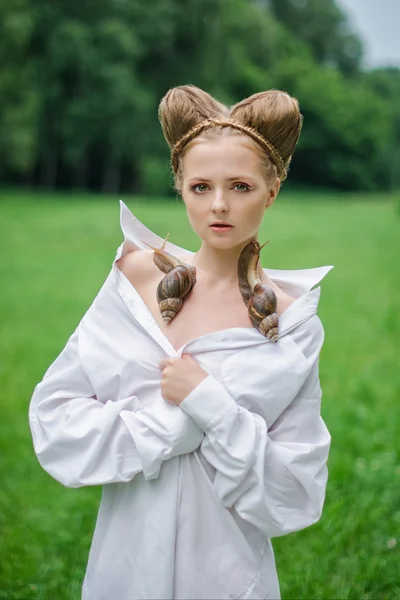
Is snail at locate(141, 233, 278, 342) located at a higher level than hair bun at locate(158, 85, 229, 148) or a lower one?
lower

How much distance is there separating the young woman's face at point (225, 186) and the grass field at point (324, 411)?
6.41 ft

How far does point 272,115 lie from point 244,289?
1.49 feet

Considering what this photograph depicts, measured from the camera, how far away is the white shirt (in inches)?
73.2

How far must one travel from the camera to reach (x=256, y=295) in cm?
195

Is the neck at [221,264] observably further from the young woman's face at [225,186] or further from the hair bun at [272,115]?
the hair bun at [272,115]

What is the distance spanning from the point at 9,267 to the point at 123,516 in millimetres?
10230

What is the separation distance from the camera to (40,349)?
742cm

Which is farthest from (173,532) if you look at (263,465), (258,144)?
(258,144)

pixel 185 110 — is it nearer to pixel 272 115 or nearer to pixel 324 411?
pixel 272 115

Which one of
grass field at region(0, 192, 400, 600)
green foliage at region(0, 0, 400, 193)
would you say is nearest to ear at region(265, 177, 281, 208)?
grass field at region(0, 192, 400, 600)

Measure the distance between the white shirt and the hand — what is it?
24 millimetres

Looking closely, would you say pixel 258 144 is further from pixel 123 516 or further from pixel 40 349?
pixel 40 349

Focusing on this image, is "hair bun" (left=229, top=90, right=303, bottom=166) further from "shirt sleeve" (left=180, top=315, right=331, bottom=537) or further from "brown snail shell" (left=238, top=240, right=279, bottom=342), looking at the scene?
"shirt sleeve" (left=180, top=315, right=331, bottom=537)

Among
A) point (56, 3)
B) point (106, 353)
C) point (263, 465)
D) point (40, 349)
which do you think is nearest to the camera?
point (263, 465)
